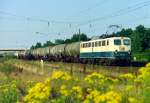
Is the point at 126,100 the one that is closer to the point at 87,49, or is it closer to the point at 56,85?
the point at 56,85

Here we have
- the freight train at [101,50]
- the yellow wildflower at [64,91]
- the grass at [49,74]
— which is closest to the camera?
the yellow wildflower at [64,91]

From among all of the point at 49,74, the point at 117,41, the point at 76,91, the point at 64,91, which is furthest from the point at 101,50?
the point at 64,91

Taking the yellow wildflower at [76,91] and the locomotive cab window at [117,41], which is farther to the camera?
the locomotive cab window at [117,41]

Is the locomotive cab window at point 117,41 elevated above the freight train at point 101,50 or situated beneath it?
elevated above

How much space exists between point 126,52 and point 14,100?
27293mm

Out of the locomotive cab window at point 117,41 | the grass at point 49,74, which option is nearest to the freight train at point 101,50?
the locomotive cab window at point 117,41

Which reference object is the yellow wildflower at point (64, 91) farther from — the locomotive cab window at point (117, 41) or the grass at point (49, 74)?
the locomotive cab window at point (117, 41)

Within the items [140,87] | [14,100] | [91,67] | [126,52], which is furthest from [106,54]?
[140,87]

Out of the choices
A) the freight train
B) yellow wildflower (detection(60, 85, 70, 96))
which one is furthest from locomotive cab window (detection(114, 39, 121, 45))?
yellow wildflower (detection(60, 85, 70, 96))

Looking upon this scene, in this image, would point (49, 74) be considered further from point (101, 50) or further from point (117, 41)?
point (101, 50)

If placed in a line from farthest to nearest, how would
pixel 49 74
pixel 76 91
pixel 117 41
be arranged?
pixel 117 41 < pixel 49 74 < pixel 76 91

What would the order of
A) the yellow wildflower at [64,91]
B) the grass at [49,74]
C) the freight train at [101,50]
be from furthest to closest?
the freight train at [101,50] < the grass at [49,74] < the yellow wildflower at [64,91]

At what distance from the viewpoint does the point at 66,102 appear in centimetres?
606

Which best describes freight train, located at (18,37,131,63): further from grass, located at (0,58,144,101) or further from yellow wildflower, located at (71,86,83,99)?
yellow wildflower, located at (71,86,83,99)
